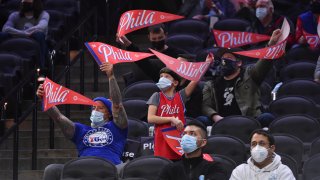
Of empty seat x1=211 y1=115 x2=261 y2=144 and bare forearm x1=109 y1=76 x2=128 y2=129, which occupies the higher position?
bare forearm x1=109 y1=76 x2=128 y2=129

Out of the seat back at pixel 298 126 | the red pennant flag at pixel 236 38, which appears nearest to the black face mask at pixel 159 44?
the red pennant flag at pixel 236 38

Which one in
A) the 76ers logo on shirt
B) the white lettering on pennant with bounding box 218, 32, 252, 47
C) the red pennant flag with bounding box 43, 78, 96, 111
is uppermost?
the white lettering on pennant with bounding box 218, 32, 252, 47

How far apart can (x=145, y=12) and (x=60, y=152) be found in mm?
2277

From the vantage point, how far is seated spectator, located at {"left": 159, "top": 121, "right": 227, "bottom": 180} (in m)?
11.8

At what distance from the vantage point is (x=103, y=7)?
19.4 m

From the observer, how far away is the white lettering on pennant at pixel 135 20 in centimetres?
1463

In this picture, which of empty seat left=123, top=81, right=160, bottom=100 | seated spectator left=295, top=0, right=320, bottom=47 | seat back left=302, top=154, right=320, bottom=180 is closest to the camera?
seat back left=302, top=154, right=320, bottom=180

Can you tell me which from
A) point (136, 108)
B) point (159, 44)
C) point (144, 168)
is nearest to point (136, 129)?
point (136, 108)

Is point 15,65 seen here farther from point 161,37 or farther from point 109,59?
point 109,59

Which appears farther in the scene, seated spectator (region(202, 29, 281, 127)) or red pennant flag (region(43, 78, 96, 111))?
seated spectator (region(202, 29, 281, 127))

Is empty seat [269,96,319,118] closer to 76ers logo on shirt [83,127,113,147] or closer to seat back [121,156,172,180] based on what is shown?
76ers logo on shirt [83,127,113,147]

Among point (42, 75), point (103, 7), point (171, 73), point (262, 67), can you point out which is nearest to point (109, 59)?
point (171, 73)

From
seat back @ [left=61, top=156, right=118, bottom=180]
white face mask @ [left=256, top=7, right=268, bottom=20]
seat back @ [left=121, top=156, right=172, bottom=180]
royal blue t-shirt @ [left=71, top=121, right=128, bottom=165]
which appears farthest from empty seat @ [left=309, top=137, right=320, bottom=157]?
white face mask @ [left=256, top=7, right=268, bottom=20]

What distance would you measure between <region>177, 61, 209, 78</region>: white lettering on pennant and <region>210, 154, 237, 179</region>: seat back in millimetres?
1172
